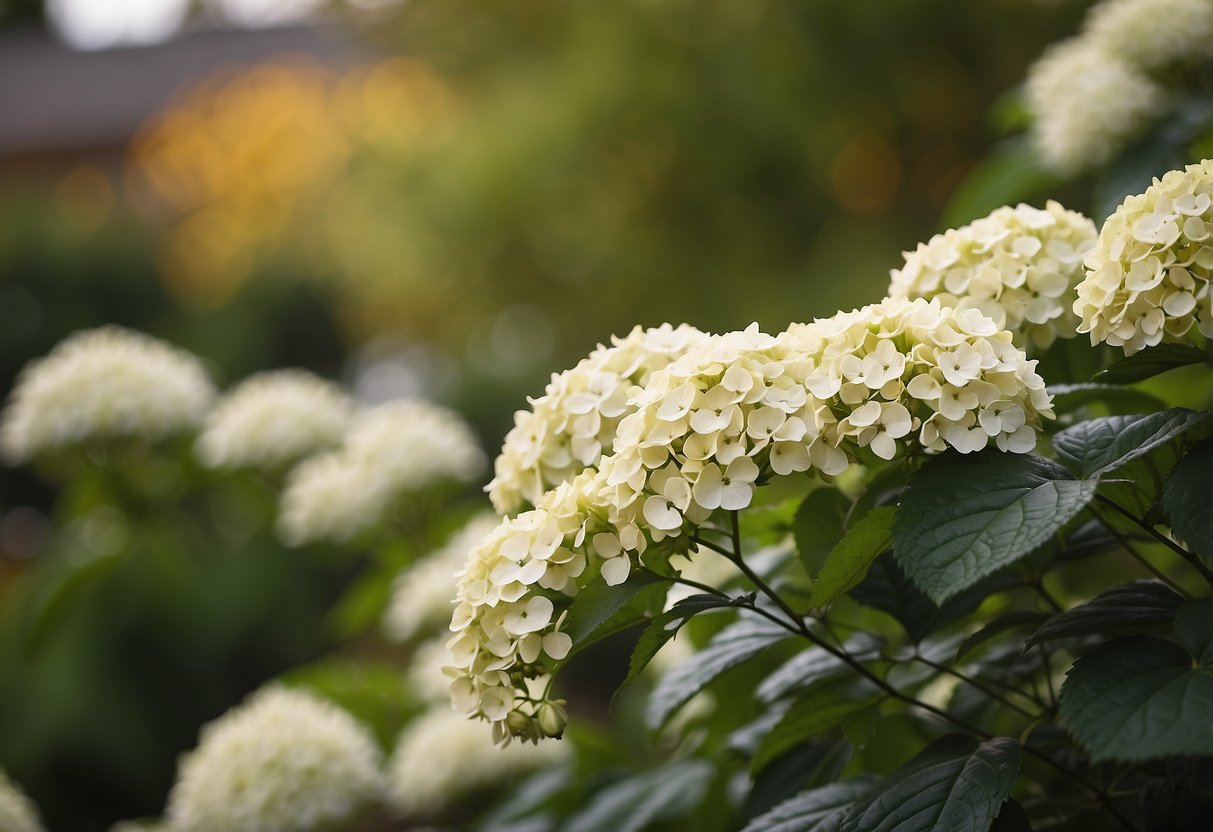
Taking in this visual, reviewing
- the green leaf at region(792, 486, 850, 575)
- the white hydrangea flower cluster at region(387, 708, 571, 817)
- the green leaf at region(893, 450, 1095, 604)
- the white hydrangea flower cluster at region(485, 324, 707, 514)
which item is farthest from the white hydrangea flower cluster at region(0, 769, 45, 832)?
the green leaf at region(893, 450, 1095, 604)

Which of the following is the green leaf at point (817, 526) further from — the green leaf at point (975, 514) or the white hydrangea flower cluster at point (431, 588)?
the white hydrangea flower cluster at point (431, 588)

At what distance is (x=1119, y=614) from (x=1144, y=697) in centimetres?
14

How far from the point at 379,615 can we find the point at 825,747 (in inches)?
45.4

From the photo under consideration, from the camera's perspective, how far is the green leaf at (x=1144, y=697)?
0.64 m

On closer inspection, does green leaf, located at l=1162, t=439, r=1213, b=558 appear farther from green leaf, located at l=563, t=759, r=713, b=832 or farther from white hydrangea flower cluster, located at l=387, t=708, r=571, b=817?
white hydrangea flower cluster, located at l=387, t=708, r=571, b=817

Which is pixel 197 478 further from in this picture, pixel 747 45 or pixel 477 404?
pixel 747 45

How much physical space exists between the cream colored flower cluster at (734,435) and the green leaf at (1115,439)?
0.05 meters

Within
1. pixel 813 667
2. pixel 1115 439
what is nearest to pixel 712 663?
pixel 813 667

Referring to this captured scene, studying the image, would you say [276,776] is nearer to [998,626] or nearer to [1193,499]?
[998,626]

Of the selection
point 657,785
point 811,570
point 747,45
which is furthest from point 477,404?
point 811,570

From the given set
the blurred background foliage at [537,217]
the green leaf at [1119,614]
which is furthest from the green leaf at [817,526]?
the blurred background foliage at [537,217]

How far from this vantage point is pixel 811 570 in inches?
37.4

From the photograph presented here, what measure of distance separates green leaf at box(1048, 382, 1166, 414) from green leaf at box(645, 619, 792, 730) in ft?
1.08

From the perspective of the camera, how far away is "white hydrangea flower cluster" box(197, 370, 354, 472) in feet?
6.45
